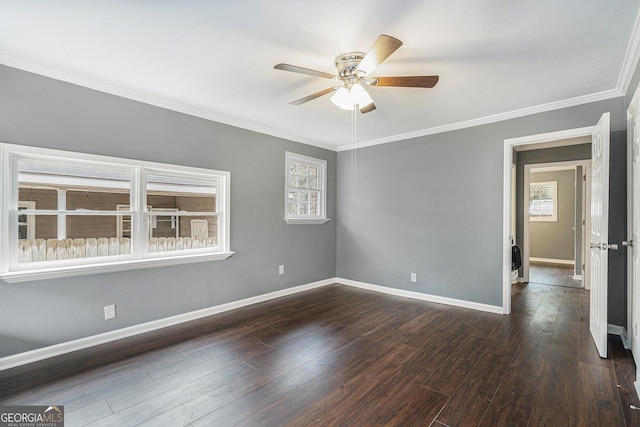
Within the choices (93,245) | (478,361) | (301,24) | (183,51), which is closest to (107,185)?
(93,245)

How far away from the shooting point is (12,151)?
2.39 m

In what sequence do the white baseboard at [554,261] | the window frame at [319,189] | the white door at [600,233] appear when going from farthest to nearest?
the white baseboard at [554,261] → the window frame at [319,189] → the white door at [600,233]

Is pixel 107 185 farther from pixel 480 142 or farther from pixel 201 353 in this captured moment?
pixel 480 142

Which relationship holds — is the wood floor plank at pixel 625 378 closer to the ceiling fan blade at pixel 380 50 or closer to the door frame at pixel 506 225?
the door frame at pixel 506 225

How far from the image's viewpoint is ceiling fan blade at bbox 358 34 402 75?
172 cm

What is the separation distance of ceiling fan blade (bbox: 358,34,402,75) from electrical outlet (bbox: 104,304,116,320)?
311 cm

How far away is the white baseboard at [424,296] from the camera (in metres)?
3.83

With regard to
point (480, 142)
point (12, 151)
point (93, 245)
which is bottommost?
point (93, 245)

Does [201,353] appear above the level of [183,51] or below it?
below

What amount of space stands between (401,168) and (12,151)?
4397 mm

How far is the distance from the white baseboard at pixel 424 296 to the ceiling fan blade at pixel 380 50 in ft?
11.0

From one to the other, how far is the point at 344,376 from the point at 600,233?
8.43 feet

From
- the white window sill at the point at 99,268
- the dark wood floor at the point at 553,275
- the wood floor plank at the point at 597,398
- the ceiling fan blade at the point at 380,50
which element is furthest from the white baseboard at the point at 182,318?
the ceiling fan blade at the point at 380,50

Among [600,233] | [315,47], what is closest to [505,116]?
[600,233]
